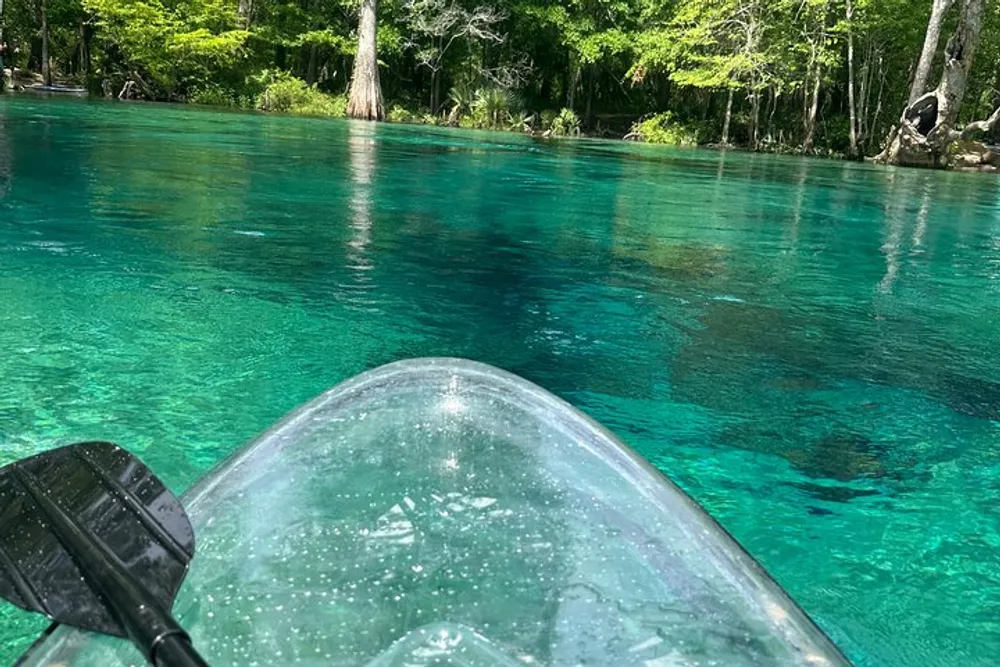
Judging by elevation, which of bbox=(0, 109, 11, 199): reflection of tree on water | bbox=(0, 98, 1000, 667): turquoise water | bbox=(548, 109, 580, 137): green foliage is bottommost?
bbox=(0, 98, 1000, 667): turquoise water

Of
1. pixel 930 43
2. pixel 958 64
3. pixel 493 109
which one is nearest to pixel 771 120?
pixel 930 43

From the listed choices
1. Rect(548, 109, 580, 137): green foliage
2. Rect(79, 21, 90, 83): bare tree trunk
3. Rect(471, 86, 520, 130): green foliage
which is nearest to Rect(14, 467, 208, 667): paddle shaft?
Rect(471, 86, 520, 130): green foliage

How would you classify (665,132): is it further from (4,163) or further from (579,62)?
(4,163)

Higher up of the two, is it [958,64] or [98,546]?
[958,64]

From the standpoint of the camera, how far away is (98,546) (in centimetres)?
127

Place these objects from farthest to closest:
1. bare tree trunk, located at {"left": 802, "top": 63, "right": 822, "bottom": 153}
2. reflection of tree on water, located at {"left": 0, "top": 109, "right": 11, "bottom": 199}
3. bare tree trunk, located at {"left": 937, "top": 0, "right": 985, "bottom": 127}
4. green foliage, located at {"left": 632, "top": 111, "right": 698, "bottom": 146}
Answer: green foliage, located at {"left": 632, "top": 111, "right": 698, "bottom": 146}, bare tree trunk, located at {"left": 802, "top": 63, "right": 822, "bottom": 153}, bare tree trunk, located at {"left": 937, "top": 0, "right": 985, "bottom": 127}, reflection of tree on water, located at {"left": 0, "top": 109, "right": 11, "bottom": 199}

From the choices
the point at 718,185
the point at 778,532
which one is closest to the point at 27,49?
the point at 718,185

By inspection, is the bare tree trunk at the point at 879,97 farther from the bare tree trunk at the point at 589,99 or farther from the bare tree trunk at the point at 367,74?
the bare tree trunk at the point at 367,74

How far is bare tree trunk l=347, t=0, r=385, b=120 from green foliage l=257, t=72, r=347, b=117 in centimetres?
184

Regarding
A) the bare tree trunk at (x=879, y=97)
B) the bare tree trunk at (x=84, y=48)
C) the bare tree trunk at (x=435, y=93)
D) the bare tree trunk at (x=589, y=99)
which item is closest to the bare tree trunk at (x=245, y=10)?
the bare tree trunk at (x=84, y=48)

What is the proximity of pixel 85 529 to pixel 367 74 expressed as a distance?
1133 inches

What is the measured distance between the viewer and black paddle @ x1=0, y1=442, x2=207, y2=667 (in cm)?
111

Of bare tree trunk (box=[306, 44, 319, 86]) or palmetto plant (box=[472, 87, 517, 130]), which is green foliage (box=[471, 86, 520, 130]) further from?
bare tree trunk (box=[306, 44, 319, 86])

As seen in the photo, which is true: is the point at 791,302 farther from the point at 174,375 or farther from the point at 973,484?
the point at 174,375
